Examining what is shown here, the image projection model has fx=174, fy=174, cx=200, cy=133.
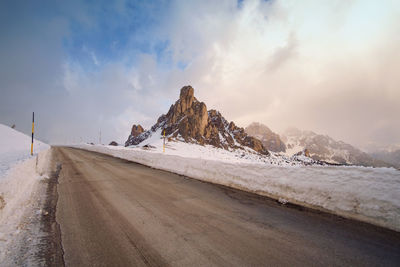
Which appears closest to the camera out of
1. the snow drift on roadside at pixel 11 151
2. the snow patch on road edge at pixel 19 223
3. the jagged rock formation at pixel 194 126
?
the snow patch on road edge at pixel 19 223

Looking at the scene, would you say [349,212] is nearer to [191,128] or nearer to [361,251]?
[361,251]

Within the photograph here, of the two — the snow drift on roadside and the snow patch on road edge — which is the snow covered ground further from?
the snow drift on roadside

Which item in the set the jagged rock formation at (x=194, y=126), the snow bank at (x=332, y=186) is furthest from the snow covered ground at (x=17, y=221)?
the jagged rock formation at (x=194, y=126)

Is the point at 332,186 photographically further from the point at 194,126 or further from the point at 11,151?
the point at 194,126

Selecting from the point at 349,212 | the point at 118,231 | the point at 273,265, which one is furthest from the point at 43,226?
the point at 349,212

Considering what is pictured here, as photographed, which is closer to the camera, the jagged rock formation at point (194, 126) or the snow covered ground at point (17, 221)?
the snow covered ground at point (17, 221)

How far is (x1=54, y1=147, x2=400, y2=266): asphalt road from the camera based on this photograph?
2.57 metres

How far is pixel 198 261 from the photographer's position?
2.48m

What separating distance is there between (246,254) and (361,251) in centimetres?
194

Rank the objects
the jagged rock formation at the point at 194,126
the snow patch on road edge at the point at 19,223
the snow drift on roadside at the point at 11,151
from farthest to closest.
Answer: the jagged rock formation at the point at 194,126 < the snow drift on roadside at the point at 11,151 < the snow patch on road edge at the point at 19,223

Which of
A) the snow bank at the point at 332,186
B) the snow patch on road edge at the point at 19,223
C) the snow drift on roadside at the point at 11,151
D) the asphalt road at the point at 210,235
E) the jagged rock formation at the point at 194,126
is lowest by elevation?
the asphalt road at the point at 210,235

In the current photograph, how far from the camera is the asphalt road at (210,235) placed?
2570 millimetres

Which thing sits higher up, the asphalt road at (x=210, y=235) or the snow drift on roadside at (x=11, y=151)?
the snow drift on roadside at (x=11, y=151)

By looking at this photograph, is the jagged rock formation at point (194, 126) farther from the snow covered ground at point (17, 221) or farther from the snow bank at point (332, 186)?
the snow covered ground at point (17, 221)
